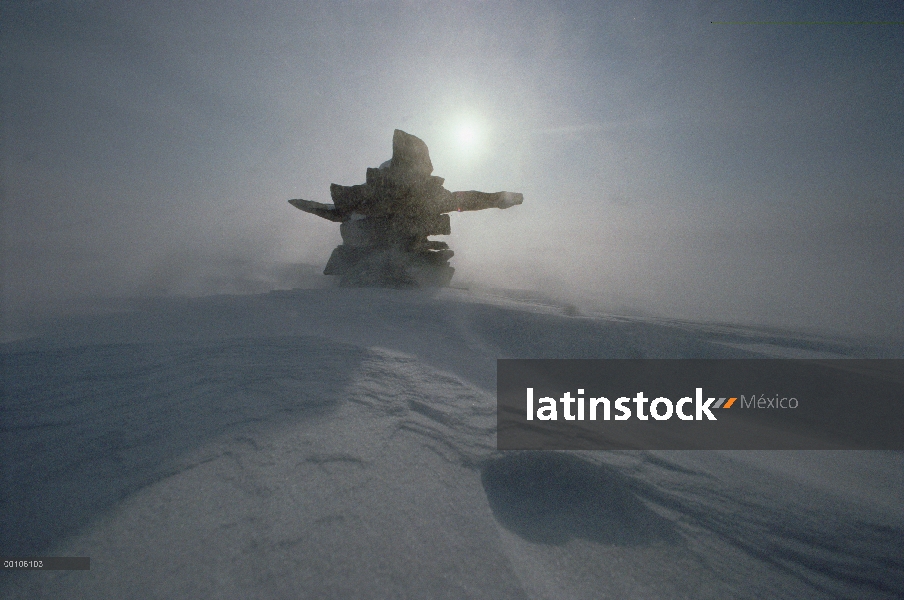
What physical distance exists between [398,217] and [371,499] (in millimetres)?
5932

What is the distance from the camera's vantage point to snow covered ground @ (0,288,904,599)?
2.83ft

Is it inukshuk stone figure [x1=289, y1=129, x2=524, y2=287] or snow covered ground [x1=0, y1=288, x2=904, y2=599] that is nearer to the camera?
snow covered ground [x1=0, y1=288, x2=904, y2=599]

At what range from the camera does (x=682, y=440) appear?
67.3 inches

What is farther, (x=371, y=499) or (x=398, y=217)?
(x=398, y=217)

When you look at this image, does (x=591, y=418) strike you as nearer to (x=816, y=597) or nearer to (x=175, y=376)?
(x=816, y=597)

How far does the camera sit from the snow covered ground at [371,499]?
0.86 meters

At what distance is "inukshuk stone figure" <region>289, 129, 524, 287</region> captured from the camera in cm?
621

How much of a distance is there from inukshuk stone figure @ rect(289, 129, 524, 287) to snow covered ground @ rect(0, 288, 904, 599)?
4.48 m

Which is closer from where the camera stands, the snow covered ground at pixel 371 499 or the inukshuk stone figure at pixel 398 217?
the snow covered ground at pixel 371 499

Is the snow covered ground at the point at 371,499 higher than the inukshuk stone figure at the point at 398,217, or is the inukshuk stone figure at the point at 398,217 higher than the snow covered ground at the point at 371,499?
the inukshuk stone figure at the point at 398,217

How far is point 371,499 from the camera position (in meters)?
1.06

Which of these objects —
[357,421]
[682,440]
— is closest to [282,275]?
[357,421]

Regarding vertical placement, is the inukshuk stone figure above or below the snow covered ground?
above

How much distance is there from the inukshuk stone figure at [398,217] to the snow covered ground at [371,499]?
14.7 feet
